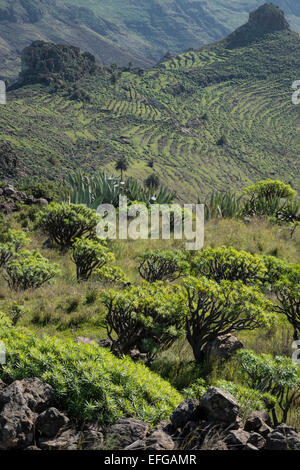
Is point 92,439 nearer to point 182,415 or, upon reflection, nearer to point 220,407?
point 182,415

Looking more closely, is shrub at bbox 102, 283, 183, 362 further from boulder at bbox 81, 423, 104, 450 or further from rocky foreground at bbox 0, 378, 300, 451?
boulder at bbox 81, 423, 104, 450

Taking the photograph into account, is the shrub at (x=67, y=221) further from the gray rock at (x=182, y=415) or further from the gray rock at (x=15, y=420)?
the gray rock at (x=182, y=415)

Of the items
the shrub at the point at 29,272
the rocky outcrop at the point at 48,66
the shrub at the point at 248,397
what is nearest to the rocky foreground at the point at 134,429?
the shrub at the point at 248,397

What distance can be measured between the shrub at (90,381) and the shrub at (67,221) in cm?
618

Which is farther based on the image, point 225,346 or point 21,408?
point 225,346

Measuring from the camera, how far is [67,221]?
9297mm

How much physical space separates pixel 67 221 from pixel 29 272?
2.43 metres

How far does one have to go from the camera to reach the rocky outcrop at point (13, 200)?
43.1 ft

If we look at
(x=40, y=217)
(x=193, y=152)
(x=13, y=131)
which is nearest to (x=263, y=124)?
(x=193, y=152)

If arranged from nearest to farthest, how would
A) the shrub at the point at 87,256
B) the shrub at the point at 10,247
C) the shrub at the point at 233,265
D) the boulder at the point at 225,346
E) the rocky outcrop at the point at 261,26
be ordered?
1. the boulder at the point at 225,346
2. the shrub at the point at 233,265
3. the shrub at the point at 87,256
4. the shrub at the point at 10,247
5. the rocky outcrop at the point at 261,26

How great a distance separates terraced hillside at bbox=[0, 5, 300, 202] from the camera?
7738 centimetres

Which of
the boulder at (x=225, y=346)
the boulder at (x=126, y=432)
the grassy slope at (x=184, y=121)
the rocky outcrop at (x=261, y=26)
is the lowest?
the boulder at (x=225, y=346)

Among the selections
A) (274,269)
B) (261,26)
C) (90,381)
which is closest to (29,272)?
(90,381)

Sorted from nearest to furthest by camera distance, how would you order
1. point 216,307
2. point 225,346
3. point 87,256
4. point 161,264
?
point 216,307 < point 225,346 < point 161,264 < point 87,256
